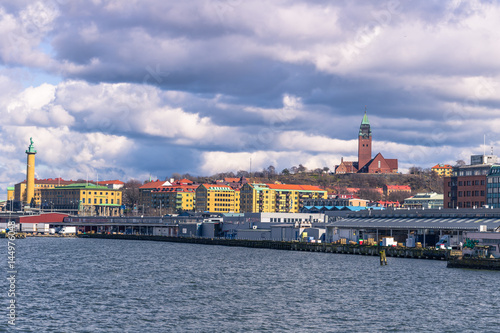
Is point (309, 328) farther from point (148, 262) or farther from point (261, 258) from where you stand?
point (261, 258)

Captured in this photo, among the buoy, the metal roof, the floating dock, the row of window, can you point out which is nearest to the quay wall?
the floating dock

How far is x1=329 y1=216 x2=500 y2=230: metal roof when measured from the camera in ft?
338

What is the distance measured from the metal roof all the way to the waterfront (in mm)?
19178

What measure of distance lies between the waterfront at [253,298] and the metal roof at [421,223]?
19178 millimetres

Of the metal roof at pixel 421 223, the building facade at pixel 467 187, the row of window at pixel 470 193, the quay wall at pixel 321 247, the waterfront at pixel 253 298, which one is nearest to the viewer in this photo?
the waterfront at pixel 253 298

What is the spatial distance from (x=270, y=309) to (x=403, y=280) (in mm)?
23224

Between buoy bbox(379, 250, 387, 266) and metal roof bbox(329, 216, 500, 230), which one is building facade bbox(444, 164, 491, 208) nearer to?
metal roof bbox(329, 216, 500, 230)

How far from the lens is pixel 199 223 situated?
575ft

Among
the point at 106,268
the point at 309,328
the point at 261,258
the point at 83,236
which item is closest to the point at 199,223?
the point at 83,236

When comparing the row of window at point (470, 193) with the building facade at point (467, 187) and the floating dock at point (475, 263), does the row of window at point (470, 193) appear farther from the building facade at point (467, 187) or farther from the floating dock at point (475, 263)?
the floating dock at point (475, 263)

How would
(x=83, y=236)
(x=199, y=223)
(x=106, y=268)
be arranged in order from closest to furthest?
(x=106, y=268) → (x=199, y=223) → (x=83, y=236)

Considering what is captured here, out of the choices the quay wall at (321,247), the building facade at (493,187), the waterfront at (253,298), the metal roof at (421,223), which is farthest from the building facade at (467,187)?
the waterfront at (253,298)

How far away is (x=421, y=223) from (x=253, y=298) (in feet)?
211

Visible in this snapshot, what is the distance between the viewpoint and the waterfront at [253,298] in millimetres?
44312
